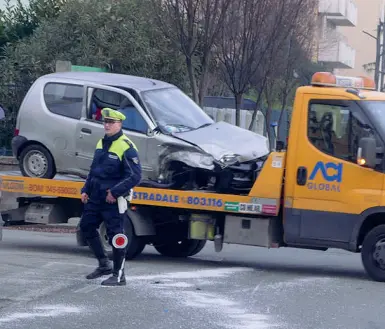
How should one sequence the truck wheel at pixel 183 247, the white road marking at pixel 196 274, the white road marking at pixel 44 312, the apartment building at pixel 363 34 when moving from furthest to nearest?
1. the apartment building at pixel 363 34
2. the truck wheel at pixel 183 247
3. the white road marking at pixel 196 274
4. the white road marking at pixel 44 312

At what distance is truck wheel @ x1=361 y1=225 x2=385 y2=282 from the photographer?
10656 millimetres

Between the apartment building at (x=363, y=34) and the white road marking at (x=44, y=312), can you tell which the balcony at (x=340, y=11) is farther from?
the white road marking at (x=44, y=312)

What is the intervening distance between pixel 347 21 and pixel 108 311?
146ft

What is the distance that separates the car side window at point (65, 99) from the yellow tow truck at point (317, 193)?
5.11 feet

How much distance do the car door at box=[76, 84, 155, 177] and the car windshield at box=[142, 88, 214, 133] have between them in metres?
0.17

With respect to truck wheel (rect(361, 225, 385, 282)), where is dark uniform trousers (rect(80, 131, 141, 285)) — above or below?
above

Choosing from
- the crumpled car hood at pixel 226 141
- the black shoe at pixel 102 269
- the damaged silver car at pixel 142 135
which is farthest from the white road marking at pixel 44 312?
the crumpled car hood at pixel 226 141

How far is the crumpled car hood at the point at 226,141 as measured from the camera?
38.3 feet

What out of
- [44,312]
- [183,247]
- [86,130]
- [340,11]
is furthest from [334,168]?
[340,11]

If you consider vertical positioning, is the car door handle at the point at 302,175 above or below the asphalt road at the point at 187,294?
above

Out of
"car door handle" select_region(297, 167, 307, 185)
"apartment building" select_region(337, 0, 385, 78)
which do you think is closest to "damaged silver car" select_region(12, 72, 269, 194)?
"car door handle" select_region(297, 167, 307, 185)

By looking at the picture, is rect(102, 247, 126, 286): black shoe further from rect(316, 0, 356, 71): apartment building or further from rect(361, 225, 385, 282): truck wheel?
rect(316, 0, 356, 71): apartment building

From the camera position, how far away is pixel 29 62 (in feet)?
74.0

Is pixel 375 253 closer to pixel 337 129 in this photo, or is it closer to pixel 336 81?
pixel 337 129
